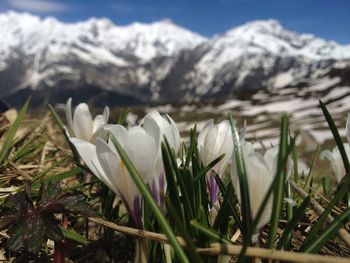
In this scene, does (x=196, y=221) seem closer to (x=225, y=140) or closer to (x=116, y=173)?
(x=116, y=173)

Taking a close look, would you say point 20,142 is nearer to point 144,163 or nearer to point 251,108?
point 144,163

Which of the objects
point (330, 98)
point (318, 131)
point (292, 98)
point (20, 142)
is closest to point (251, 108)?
point (292, 98)

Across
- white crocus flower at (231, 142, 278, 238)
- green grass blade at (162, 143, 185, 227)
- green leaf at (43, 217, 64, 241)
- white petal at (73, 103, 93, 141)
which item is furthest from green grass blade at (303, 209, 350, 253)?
white petal at (73, 103, 93, 141)

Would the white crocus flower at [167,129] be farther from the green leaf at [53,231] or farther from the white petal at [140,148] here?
the green leaf at [53,231]

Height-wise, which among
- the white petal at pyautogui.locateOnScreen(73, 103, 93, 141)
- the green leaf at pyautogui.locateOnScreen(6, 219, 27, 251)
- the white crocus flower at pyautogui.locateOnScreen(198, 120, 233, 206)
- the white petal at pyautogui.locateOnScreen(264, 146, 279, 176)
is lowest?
the green leaf at pyautogui.locateOnScreen(6, 219, 27, 251)

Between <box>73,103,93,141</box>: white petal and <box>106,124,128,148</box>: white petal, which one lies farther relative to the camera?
<box>73,103,93,141</box>: white petal

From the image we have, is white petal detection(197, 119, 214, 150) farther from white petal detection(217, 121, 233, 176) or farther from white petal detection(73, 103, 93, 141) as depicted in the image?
white petal detection(73, 103, 93, 141)
